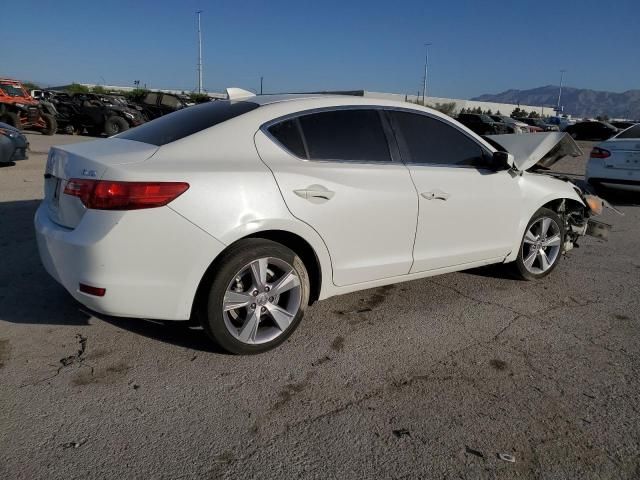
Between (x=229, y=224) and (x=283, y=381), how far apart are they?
3.15 ft

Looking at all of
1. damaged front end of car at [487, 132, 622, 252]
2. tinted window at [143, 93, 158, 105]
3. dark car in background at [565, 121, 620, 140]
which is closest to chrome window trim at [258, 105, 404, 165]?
damaged front end of car at [487, 132, 622, 252]

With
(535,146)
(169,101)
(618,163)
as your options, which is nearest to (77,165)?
(535,146)

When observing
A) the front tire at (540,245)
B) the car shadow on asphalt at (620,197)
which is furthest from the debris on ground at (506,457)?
the car shadow on asphalt at (620,197)

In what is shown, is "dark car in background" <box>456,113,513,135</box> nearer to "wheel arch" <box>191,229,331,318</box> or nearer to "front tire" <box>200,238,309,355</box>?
"wheel arch" <box>191,229,331,318</box>

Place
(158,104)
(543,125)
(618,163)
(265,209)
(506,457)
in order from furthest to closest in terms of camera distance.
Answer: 1. (543,125)
2. (158,104)
3. (618,163)
4. (265,209)
5. (506,457)

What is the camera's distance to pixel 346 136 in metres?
3.54

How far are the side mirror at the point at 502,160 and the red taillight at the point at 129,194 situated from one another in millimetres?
2569

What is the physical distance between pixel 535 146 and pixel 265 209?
317cm

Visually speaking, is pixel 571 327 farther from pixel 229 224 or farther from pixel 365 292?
pixel 229 224

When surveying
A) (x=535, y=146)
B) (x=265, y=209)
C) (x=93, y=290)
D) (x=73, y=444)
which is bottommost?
(x=73, y=444)

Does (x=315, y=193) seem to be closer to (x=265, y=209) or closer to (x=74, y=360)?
(x=265, y=209)

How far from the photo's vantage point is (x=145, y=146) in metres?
3.16

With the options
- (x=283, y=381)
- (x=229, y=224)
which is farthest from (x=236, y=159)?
(x=283, y=381)

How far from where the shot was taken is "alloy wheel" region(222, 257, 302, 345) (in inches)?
122
